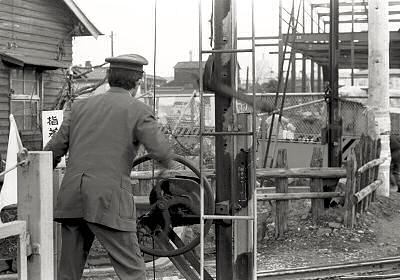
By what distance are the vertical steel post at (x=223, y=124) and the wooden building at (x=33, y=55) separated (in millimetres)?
11495

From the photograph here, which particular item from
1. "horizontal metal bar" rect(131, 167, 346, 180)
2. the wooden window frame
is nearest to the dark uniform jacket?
"horizontal metal bar" rect(131, 167, 346, 180)

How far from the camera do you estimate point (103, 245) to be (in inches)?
193

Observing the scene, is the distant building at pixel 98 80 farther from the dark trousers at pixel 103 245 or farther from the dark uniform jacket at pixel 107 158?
the dark trousers at pixel 103 245

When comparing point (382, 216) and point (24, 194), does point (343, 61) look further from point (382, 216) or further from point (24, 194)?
point (24, 194)

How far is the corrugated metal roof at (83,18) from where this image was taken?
18.3 meters

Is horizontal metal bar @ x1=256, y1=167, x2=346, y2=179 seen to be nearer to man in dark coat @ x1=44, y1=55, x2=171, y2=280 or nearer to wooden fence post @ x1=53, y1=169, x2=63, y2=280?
wooden fence post @ x1=53, y1=169, x2=63, y2=280

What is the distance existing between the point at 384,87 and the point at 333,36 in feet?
5.63

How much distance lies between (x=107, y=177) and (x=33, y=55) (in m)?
13.8

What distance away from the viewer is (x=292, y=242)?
10.0m

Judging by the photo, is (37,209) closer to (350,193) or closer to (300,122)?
(350,193)

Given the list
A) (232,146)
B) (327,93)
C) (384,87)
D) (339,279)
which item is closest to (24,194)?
(232,146)

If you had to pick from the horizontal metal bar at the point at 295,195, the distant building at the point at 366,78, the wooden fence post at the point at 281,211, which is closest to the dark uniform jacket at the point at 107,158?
the horizontal metal bar at the point at 295,195

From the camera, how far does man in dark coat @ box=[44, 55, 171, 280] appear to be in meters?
4.82

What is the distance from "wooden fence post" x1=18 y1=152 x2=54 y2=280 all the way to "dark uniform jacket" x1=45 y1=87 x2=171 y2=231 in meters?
1.08
